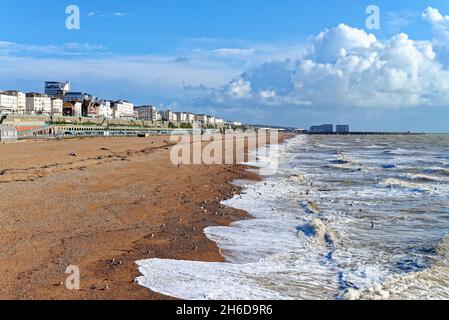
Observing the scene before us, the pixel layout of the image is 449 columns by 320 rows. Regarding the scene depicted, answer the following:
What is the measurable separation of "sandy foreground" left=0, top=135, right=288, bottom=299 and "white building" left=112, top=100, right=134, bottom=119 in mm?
145166

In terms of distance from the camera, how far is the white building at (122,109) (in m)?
166

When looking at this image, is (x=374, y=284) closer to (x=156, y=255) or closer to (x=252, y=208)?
(x=156, y=255)

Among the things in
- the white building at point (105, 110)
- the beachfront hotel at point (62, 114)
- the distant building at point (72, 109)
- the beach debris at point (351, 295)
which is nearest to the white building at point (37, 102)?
the beachfront hotel at point (62, 114)

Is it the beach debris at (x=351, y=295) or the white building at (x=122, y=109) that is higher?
the white building at (x=122, y=109)

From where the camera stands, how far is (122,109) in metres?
179

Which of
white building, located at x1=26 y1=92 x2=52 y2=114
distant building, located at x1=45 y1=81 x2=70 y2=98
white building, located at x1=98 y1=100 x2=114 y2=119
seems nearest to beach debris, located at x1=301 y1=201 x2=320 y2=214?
white building, located at x1=26 y1=92 x2=52 y2=114

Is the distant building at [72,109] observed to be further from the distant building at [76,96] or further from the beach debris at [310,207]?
the beach debris at [310,207]

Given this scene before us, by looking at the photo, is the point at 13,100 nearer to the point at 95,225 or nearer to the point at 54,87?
the point at 54,87

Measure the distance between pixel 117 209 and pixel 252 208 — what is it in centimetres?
443

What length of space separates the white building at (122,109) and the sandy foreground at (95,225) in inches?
5715
